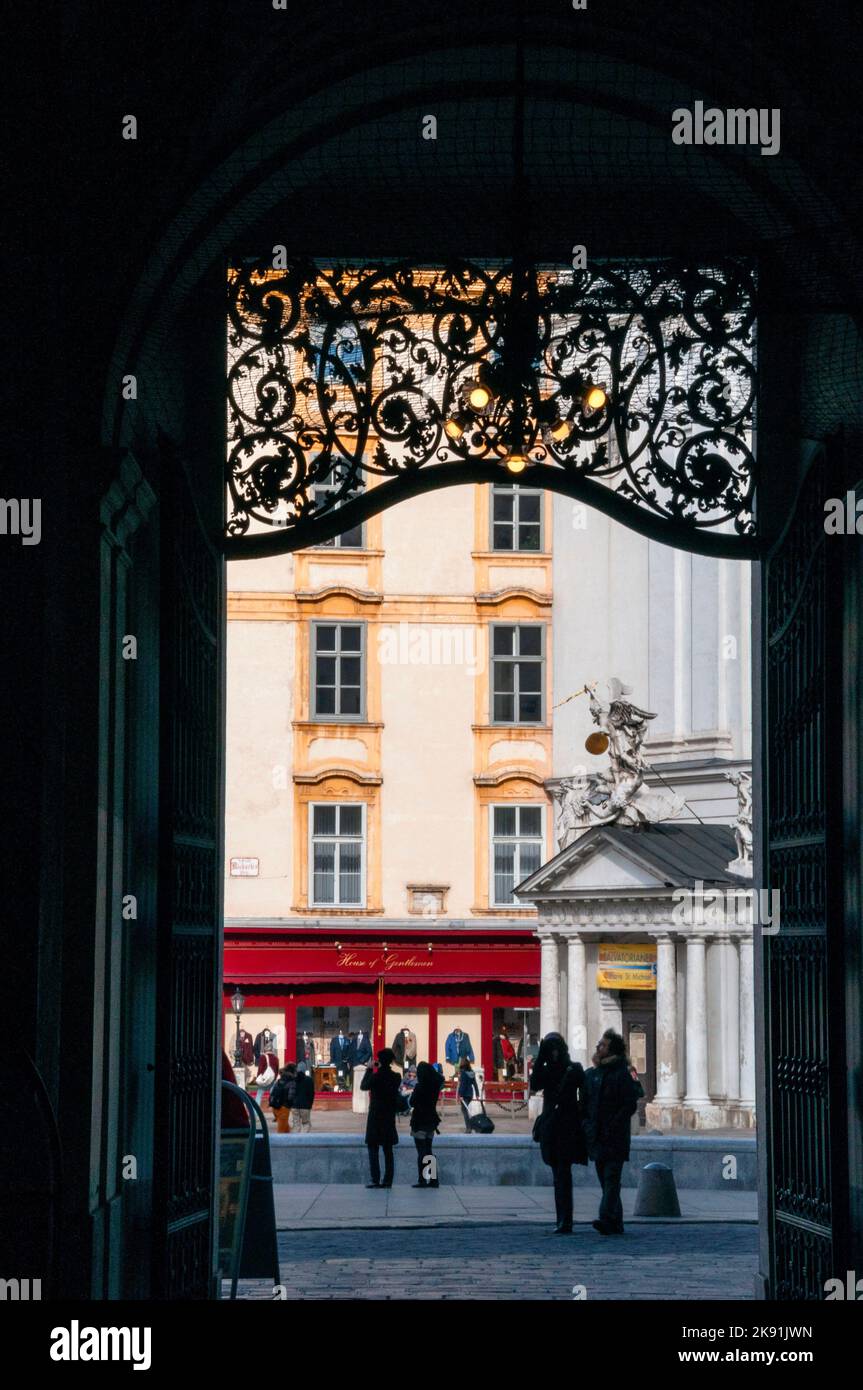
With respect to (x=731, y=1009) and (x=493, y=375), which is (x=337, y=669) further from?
(x=493, y=375)

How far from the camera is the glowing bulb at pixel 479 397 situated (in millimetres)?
7648

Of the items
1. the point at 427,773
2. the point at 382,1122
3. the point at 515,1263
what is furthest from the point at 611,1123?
the point at 427,773

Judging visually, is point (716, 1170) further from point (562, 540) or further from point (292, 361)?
point (562, 540)

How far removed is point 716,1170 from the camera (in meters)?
18.0

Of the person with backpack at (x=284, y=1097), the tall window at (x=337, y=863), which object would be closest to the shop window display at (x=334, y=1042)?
the tall window at (x=337, y=863)

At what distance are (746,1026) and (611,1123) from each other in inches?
467

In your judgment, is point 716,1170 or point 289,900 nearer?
point 716,1170

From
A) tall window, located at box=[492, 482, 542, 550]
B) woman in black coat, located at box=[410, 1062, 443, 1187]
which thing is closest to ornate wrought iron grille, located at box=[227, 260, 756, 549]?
woman in black coat, located at box=[410, 1062, 443, 1187]

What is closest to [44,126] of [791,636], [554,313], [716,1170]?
[554,313]

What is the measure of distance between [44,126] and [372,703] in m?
29.3

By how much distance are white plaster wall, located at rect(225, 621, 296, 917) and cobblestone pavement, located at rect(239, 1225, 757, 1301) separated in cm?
2010

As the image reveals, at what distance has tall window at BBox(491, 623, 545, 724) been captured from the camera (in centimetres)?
3553

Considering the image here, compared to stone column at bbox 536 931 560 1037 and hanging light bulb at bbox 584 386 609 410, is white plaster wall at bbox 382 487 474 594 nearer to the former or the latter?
stone column at bbox 536 931 560 1037

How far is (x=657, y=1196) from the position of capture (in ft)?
51.7
